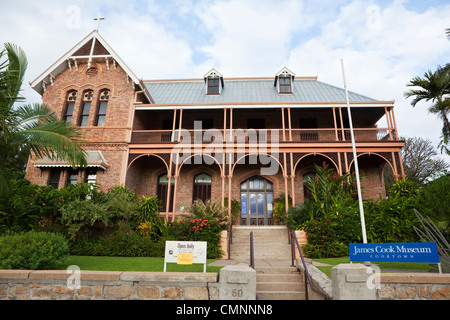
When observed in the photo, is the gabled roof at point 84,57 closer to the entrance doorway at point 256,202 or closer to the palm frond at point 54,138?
the entrance doorway at point 256,202

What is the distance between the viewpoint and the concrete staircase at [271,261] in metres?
6.04

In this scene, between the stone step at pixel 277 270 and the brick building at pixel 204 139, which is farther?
the brick building at pixel 204 139

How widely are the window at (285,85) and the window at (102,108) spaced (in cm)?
1090

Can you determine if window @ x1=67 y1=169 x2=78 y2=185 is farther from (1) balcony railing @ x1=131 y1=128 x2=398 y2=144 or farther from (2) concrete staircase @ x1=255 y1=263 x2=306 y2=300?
(2) concrete staircase @ x1=255 y1=263 x2=306 y2=300

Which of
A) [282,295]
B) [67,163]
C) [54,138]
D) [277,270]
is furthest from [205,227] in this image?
[67,163]

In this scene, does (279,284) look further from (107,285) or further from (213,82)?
(213,82)

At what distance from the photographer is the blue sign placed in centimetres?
518

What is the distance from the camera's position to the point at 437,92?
15.0 meters

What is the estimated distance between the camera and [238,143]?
1482cm

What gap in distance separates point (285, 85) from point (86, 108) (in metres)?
12.4

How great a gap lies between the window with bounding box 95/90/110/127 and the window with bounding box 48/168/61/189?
10.5 ft

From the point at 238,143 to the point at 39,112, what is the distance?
341 inches

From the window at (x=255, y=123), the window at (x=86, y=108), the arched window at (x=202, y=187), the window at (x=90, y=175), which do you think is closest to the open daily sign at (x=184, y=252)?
the window at (x=90, y=175)
